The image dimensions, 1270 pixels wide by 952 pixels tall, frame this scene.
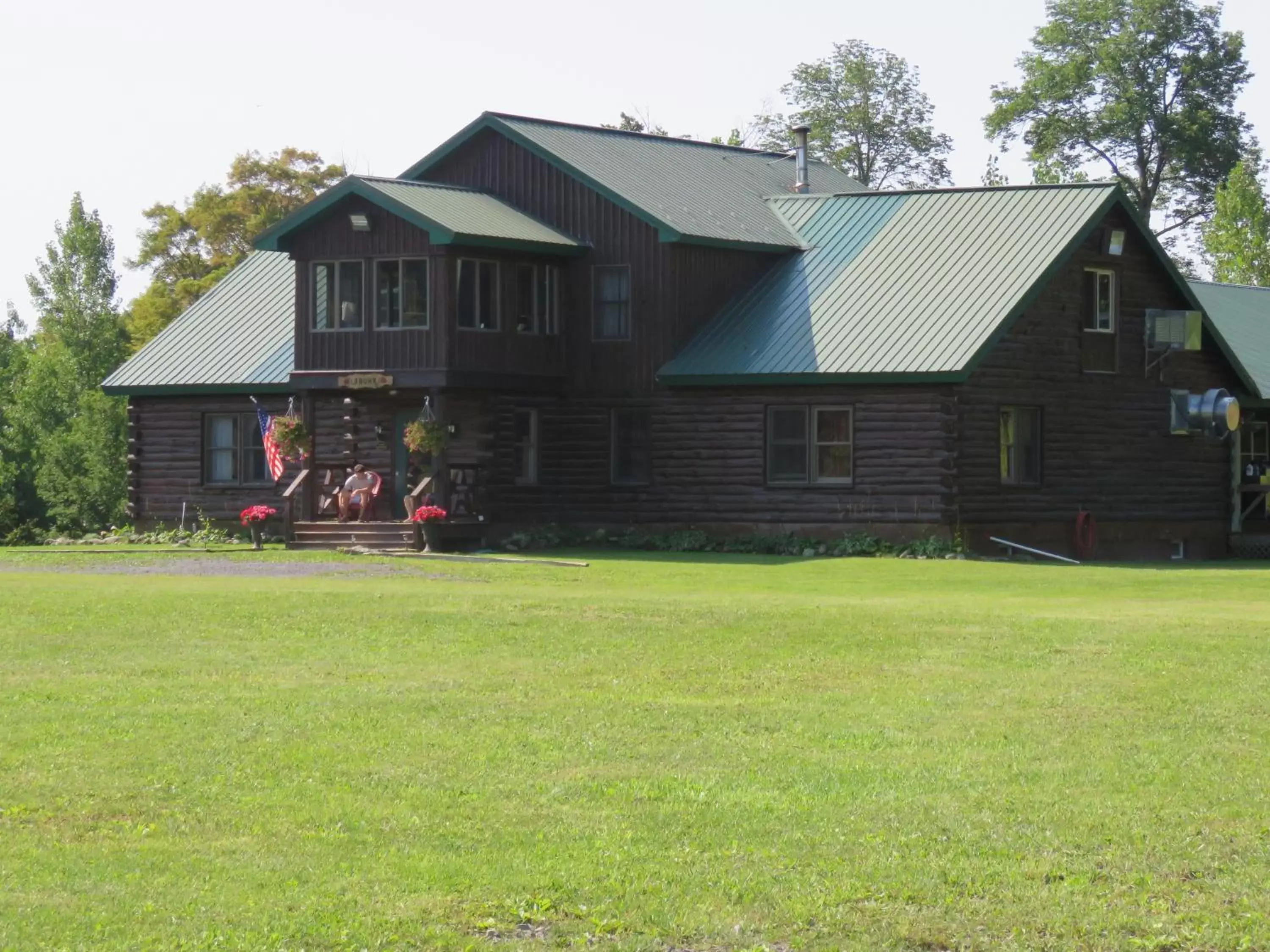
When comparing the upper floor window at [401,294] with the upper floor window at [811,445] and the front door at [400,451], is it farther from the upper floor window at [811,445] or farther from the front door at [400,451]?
the upper floor window at [811,445]

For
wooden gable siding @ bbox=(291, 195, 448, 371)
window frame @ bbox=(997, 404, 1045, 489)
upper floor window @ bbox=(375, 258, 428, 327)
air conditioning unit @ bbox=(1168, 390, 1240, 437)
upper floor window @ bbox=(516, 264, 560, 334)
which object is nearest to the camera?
window frame @ bbox=(997, 404, 1045, 489)

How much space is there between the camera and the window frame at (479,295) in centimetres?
3706

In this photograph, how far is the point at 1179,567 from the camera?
3469cm

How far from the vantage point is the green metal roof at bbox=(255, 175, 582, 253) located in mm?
36531

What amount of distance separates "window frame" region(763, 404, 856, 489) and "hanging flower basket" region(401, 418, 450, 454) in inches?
214

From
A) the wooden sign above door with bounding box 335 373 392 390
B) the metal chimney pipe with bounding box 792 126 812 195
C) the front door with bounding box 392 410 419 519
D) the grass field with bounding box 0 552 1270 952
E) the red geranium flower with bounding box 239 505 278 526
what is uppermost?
the metal chimney pipe with bounding box 792 126 812 195

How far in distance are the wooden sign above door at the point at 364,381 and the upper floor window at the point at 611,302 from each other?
13.7ft

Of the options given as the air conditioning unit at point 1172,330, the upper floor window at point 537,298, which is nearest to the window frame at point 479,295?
the upper floor window at point 537,298

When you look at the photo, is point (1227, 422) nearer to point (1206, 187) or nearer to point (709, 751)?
point (709, 751)

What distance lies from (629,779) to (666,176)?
101 feet

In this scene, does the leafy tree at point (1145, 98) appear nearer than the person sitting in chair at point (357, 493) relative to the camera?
No

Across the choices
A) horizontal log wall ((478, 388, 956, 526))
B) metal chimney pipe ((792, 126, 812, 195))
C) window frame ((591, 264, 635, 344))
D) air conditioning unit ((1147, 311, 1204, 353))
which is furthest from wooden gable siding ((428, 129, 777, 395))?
air conditioning unit ((1147, 311, 1204, 353))

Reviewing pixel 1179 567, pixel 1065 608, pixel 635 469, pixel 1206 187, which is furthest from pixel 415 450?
pixel 1206 187

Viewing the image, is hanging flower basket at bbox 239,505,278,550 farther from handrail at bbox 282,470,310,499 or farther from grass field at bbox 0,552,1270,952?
grass field at bbox 0,552,1270,952
